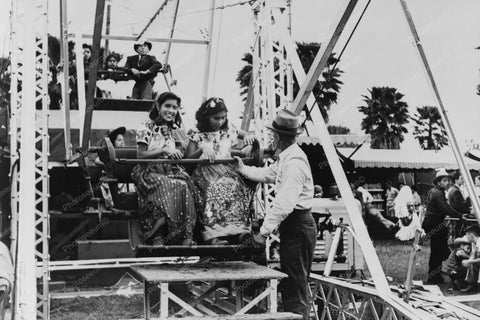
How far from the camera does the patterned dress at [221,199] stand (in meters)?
6.23

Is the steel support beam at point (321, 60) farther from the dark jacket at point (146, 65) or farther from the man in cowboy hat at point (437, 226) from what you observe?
the man in cowboy hat at point (437, 226)

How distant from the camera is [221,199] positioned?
628 cm

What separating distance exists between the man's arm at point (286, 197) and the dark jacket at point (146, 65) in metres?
7.38

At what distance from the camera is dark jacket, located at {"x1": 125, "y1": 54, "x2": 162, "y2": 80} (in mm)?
12967

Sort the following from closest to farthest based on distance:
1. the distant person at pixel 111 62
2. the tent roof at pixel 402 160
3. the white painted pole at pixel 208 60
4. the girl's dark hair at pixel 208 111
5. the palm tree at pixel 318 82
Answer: the girl's dark hair at pixel 208 111 → the white painted pole at pixel 208 60 → the distant person at pixel 111 62 → the tent roof at pixel 402 160 → the palm tree at pixel 318 82

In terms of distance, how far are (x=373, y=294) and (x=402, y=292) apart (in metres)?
0.26

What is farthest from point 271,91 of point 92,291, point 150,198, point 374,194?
point 374,194

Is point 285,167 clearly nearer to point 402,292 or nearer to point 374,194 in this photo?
point 402,292

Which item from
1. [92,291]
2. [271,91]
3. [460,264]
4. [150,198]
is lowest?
[92,291]

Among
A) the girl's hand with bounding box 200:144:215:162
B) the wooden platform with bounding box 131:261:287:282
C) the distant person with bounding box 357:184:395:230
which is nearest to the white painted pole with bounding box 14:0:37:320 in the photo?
the wooden platform with bounding box 131:261:287:282

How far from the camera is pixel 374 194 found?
28.3 meters

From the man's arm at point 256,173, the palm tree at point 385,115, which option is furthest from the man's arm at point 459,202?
the palm tree at point 385,115

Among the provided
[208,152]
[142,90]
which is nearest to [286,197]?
[208,152]

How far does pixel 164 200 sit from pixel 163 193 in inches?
2.6
